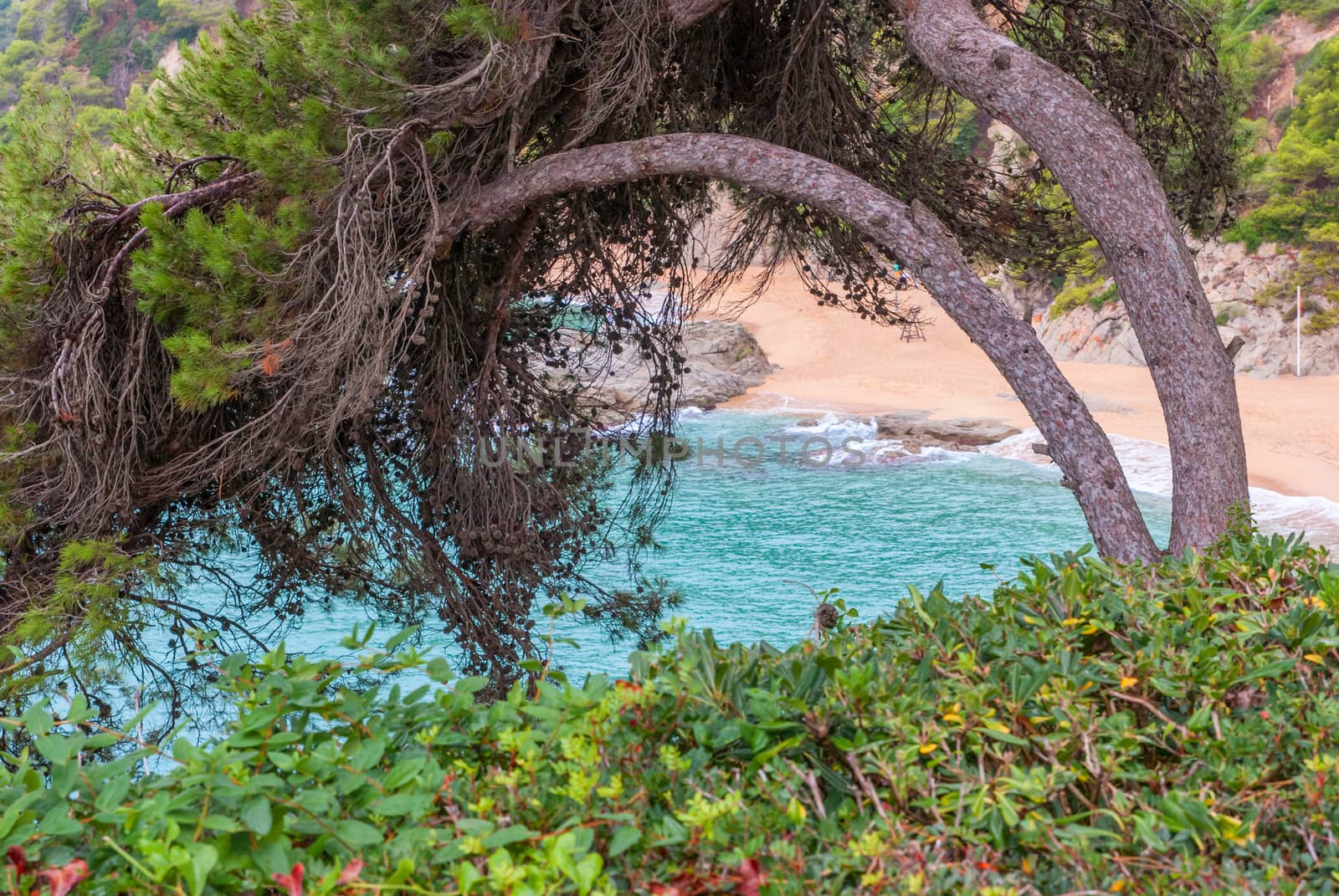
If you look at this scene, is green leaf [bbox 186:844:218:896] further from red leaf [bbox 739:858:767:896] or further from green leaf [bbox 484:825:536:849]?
red leaf [bbox 739:858:767:896]

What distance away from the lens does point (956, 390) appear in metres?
17.1

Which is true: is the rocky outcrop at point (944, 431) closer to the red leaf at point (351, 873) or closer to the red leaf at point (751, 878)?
the red leaf at point (751, 878)

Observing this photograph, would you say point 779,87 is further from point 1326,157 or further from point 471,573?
point 1326,157

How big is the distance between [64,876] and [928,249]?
2732mm

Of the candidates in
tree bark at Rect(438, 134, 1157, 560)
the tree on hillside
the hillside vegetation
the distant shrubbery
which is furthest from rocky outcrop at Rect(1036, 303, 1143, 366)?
the hillside vegetation

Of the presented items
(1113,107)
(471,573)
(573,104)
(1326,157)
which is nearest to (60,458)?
(471,573)

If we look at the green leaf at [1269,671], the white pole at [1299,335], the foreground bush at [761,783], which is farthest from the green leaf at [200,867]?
the white pole at [1299,335]

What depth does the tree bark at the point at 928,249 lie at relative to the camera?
2877mm

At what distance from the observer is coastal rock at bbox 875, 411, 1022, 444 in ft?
44.1

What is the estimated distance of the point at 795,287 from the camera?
25.5 m

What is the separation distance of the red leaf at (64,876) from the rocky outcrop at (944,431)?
13.0 metres

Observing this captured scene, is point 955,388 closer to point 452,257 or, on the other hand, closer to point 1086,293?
point 1086,293

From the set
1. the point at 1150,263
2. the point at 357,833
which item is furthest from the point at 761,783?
the point at 1150,263

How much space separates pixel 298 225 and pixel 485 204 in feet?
2.22
